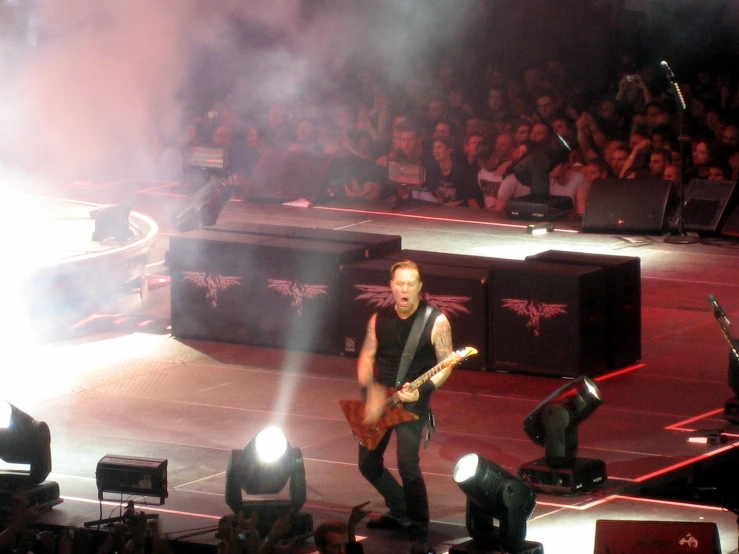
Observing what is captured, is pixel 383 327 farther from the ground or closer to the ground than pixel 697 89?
closer to the ground

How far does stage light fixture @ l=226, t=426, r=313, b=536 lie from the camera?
A: 7.11 m

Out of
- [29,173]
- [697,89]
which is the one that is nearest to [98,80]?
[29,173]

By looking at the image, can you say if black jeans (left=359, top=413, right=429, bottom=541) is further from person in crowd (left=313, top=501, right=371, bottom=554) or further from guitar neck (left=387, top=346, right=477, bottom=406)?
person in crowd (left=313, top=501, right=371, bottom=554)

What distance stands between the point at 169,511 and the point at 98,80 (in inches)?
151

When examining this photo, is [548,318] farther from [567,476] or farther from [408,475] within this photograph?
[408,475]

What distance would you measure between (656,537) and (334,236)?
644 centimetres

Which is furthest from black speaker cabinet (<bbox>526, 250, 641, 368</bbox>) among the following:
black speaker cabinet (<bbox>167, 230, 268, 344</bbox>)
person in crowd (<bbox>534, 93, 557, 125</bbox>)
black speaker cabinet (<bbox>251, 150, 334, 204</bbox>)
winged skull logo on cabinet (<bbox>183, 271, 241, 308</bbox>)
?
black speaker cabinet (<bbox>251, 150, 334, 204</bbox>)

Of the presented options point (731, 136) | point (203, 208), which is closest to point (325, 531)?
point (203, 208)

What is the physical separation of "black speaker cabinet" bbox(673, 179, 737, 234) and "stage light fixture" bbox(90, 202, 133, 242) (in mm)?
6179

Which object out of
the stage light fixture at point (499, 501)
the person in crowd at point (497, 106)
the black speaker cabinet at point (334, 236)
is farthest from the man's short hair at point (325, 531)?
the person in crowd at point (497, 106)

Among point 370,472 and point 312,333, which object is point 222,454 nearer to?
point 370,472

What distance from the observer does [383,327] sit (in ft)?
24.5

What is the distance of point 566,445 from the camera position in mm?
8156

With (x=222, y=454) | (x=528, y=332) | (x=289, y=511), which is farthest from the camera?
(x=528, y=332)
